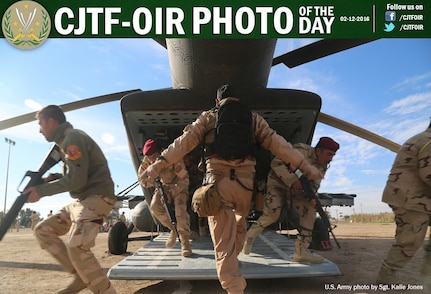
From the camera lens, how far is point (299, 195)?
3.84 meters

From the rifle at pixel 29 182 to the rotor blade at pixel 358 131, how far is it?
12.2 feet

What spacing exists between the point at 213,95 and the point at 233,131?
167cm

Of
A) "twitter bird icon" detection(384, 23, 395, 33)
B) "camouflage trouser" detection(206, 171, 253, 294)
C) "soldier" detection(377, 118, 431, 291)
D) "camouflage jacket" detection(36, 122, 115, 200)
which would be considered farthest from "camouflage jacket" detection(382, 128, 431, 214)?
"camouflage jacket" detection(36, 122, 115, 200)

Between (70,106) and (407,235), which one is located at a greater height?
(70,106)

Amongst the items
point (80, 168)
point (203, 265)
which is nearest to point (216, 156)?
point (80, 168)

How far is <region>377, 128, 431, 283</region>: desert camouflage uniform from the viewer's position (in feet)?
8.97

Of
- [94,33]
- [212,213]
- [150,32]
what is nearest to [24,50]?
[94,33]

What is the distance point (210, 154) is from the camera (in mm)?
2564

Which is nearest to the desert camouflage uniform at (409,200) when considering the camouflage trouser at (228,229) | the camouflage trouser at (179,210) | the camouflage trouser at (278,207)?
the camouflage trouser at (278,207)

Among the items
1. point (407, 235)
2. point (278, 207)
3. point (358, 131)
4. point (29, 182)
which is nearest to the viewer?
point (29, 182)

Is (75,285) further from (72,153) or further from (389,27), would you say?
(389,27)

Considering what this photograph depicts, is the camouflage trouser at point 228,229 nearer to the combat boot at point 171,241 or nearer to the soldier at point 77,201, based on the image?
the soldier at point 77,201

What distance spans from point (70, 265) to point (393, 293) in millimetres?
2581

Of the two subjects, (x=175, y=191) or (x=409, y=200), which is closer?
(x=409, y=200)
